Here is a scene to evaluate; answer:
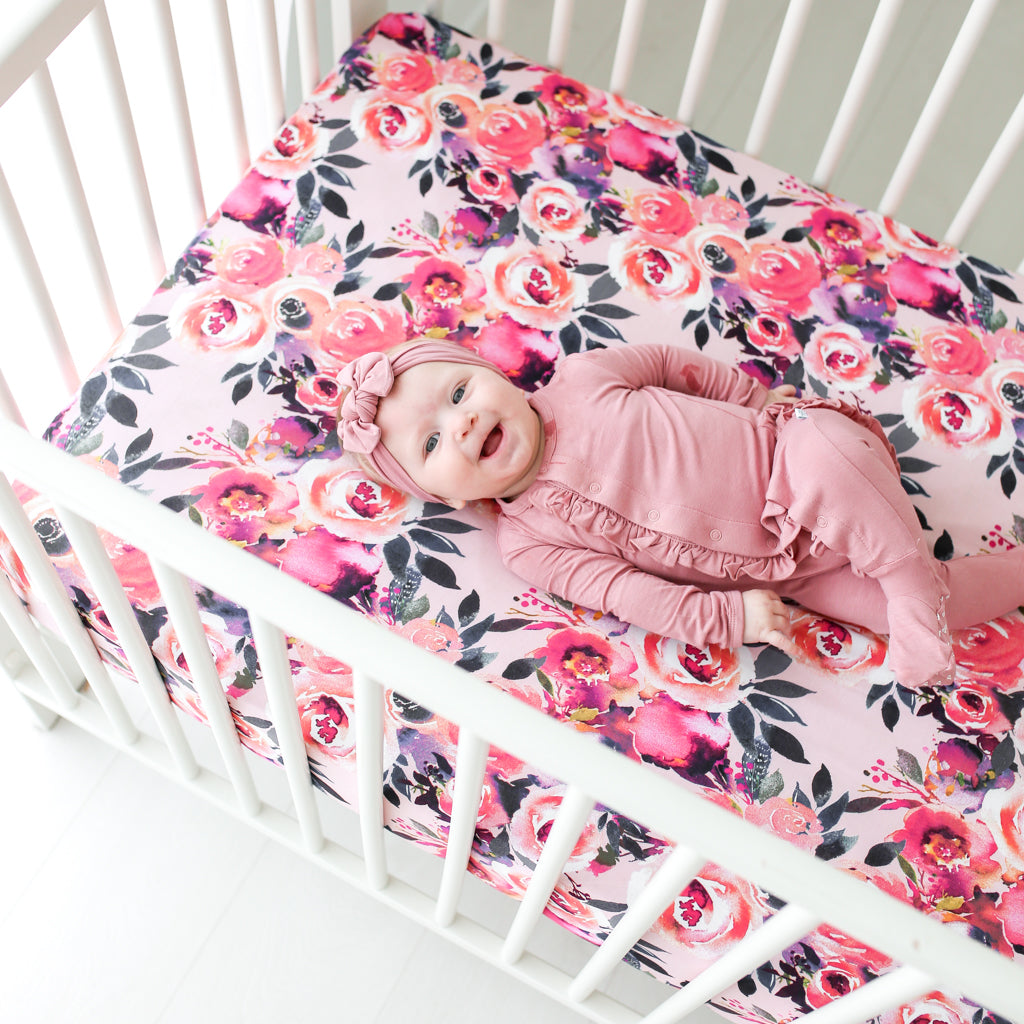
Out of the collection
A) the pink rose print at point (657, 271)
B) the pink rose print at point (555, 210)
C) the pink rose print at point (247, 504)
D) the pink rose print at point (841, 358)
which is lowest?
the pink rose print at point (247, 504)

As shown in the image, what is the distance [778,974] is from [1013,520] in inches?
21.9

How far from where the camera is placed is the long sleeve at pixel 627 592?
939 millimetres

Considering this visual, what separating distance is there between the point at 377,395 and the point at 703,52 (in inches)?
24.7

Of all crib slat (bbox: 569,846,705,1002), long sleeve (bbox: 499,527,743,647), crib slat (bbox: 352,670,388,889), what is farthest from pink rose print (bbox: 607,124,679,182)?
crib slat (bbox: 569,846,705,1002)

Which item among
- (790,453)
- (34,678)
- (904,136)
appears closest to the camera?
(790,453)

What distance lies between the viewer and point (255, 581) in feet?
1.86

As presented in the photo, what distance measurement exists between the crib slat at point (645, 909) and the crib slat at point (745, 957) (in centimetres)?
5

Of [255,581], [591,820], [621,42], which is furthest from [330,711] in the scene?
[621,42]

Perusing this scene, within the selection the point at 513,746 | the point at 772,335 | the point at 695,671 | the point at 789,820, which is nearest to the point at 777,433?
the point at 772,335

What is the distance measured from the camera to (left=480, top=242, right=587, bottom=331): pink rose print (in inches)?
45.1

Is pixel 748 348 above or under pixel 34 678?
above

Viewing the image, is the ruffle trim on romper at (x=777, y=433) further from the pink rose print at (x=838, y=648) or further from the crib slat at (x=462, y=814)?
the crib slat at (x=462, y=814)

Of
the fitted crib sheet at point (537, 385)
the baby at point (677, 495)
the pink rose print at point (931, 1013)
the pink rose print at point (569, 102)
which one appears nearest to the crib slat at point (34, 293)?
the fitted crib sheet at point (537, 385)

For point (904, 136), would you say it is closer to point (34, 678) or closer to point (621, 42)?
point (621, 42)
